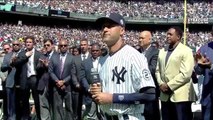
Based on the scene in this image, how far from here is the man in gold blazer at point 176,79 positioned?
727 centimetres

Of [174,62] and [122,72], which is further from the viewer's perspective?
[174,62]

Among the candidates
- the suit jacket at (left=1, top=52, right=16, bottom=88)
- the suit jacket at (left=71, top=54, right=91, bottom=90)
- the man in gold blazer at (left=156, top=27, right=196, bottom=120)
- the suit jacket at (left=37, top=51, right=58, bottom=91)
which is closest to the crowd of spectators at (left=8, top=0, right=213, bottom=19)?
the suit jacket at (left=1, top=52, right=16, bottom=88)

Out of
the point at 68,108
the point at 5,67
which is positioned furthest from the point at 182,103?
the point at 5,67

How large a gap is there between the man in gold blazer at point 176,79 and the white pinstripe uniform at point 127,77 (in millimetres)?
3356

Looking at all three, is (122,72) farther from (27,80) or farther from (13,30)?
(13,30)

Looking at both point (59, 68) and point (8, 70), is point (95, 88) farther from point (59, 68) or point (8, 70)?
point (8, 70)

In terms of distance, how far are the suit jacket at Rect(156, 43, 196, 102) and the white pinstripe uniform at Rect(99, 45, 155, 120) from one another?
3341mm

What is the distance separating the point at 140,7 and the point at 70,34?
10.6m

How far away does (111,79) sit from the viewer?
395cm

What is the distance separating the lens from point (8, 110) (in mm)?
10188

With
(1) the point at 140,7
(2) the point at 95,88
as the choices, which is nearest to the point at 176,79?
(2) the point at 95,88

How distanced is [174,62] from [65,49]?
9.64 ft

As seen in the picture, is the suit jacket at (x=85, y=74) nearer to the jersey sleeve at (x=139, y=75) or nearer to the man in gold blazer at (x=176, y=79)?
the man in gold blazer at (x=176, y=79)

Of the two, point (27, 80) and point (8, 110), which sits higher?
point (27, 80)
